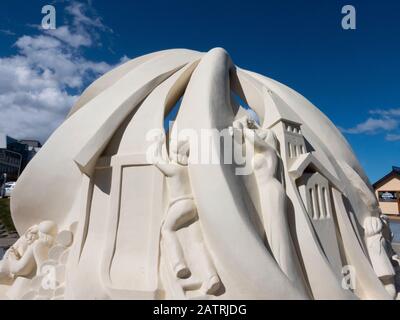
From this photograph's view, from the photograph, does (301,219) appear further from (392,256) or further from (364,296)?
(392,256)

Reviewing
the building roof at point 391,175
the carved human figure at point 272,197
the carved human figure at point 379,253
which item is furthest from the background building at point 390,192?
the carved human figure at point 272,197

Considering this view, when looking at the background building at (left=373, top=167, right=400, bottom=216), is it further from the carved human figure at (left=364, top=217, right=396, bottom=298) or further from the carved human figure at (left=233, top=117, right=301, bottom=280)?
the carved human figure at (left=233, top=117, right=301, bottom=280)

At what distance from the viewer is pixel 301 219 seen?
165 inches

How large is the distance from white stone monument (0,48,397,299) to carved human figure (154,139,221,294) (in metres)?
0.02

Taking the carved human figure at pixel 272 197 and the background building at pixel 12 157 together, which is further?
the background building at pixel 12 157

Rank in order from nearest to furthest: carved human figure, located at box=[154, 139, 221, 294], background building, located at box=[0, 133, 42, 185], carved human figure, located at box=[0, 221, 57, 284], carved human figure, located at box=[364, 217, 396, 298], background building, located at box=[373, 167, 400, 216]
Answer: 1. carved human figure, located at box=[154, 139, 221, 294]
2. carved human figure, located at box=[364, 217, 396, 298]
3. carved human figure, located at box=[0, 221, 57, 284]
4. background building, located at box=[373, 167, 400, 216]
5. background building, located at box=[0, 133, 42, 185]

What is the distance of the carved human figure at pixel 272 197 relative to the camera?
3908 millimetres

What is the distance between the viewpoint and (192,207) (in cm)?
412

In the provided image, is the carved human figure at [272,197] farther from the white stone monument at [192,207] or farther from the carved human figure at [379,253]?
the carved human figure at [379,253]

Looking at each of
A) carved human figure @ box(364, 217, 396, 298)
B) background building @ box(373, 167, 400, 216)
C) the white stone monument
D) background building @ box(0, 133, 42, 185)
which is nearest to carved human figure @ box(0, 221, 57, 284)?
the white stone monument

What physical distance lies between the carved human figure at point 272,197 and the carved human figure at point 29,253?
4.10 m

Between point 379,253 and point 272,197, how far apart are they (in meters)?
2.44

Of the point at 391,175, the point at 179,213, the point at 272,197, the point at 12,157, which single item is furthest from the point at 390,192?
the point at 12,157

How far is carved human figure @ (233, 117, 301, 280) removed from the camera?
3.91m
